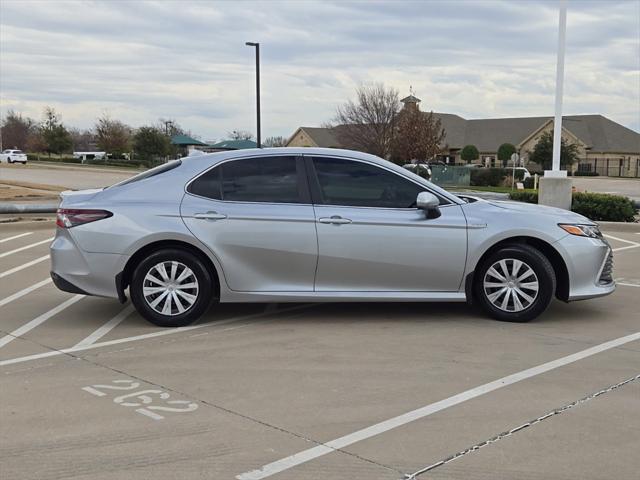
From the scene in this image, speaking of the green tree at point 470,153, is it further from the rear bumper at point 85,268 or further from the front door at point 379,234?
the rear bumper at point 85,268

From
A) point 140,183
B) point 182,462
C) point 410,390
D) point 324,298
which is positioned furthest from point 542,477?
point 140,183

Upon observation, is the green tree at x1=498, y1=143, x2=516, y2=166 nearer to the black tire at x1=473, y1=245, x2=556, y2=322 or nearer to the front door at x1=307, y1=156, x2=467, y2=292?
the black tire at x1=473, y1=245, x2=556, y2=322

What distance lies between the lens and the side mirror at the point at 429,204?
6273 mm

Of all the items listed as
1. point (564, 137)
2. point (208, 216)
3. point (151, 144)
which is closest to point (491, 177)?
point (564, 137)

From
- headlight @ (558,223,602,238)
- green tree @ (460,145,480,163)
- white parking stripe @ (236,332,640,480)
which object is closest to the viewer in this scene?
white parking stripe @ (236,332,640,480)

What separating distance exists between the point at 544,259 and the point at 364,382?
2519 mm

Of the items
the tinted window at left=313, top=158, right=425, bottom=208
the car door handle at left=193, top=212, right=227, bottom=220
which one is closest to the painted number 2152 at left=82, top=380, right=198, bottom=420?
the car door handle at left=193, top=212, right=227, bottom=220

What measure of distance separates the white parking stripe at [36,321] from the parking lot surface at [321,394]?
0.02m

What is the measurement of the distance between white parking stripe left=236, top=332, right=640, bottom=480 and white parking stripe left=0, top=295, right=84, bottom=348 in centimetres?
337

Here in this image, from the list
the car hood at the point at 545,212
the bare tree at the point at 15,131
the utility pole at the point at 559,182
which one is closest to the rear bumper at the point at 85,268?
the car hood at the point at 545,212

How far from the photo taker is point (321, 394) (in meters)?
4.63

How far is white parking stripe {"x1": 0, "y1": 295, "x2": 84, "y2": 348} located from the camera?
612 cm

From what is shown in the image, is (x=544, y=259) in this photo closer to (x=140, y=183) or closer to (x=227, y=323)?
(x=227, y=323)

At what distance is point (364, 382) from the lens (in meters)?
4.87
